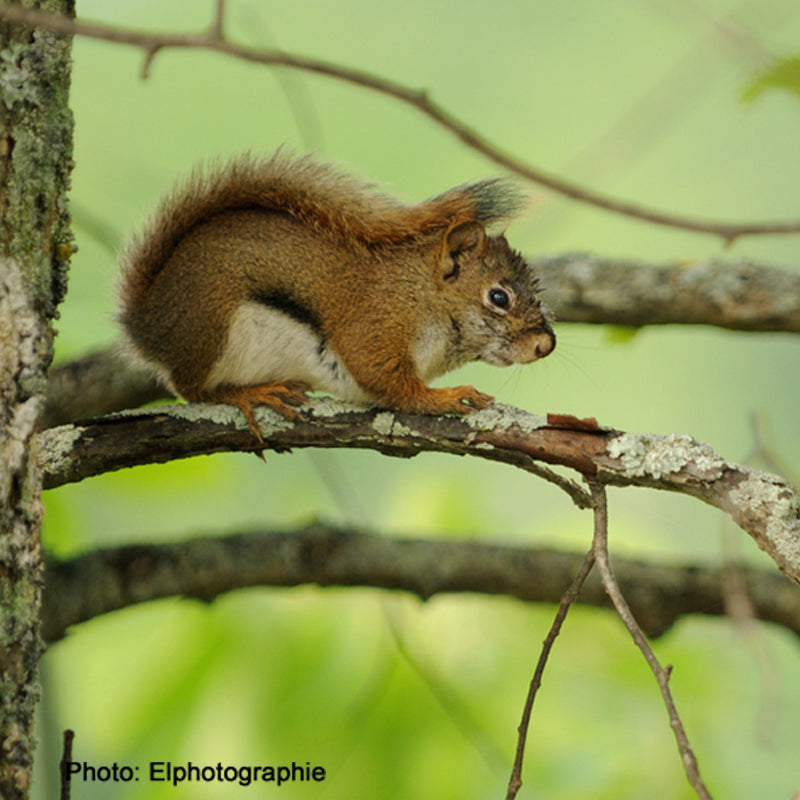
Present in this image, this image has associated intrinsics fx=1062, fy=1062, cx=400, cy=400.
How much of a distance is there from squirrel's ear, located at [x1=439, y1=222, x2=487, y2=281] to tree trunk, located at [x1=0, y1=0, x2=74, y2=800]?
99cm

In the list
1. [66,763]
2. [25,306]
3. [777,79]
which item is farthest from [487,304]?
[66,763]

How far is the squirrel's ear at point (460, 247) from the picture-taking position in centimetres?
240

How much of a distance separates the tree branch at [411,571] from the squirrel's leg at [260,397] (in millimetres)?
680

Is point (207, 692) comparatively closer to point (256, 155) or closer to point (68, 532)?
point (68, 532)

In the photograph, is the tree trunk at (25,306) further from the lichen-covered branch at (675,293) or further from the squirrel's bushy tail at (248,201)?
the lichen-covered branch at (675,293)

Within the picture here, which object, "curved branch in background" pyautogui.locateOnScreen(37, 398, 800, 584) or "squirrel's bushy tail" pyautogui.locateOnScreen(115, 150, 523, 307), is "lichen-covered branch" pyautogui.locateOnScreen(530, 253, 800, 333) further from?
"curved branch in background" pyautogui.locateOnScreen(37, 398, 800, 584)

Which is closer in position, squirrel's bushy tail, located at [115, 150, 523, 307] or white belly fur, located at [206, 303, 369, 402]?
white belly fur, located at [206, 303, 369, 402]

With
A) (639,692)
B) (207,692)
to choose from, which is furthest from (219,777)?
(639,692)

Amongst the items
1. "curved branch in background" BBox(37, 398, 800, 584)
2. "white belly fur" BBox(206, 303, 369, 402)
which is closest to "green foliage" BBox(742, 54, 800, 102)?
"curved branch in background" BBox(37, 398, 800, 584)

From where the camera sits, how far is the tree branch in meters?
2.69

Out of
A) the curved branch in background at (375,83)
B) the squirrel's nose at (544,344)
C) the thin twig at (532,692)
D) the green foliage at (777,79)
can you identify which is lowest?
the thin twig at (532,692)

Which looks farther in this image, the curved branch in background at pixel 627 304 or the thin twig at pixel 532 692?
the curved branch in background at pixel 627 304

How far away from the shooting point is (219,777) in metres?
2.27

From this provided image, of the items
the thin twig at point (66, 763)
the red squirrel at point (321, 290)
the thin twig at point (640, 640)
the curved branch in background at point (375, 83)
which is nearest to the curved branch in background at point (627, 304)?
the red squirrel at point (321, 290)
